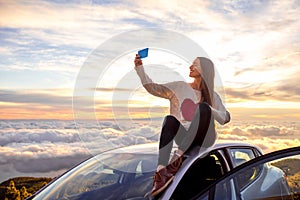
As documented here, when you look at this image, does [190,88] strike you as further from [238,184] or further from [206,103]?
[238,184]

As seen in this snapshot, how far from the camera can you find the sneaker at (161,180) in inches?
118

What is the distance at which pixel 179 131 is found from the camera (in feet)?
11.1

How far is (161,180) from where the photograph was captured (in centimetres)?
306

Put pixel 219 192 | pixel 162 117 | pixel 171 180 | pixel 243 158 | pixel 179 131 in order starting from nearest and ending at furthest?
1. pixel 219 192
2. pixel 171 180
3. pixel 179 131
4. pixel 162 117
5. pixel 243 158

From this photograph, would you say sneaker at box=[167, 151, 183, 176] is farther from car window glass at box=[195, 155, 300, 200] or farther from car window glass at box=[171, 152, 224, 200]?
car window glass at box=[195, 155, 300, 200]

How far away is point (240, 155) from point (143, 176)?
1.12 meters

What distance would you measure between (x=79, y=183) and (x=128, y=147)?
1.89 ft

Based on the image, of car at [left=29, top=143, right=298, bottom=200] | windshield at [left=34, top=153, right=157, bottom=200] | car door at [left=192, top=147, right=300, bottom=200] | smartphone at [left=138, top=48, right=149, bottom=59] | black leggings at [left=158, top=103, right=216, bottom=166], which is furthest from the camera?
smartphone at [left=138, top=48, right=149, bottom=59]

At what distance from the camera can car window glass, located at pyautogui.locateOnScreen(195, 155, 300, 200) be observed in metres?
2.87

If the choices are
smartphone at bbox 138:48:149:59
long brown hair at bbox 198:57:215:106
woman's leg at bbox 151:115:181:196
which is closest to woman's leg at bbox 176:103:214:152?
woman's leg at bbox 151:115:181:196

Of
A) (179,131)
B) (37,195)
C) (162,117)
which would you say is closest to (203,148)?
(179,131)

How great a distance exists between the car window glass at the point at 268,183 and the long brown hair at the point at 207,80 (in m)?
0.88

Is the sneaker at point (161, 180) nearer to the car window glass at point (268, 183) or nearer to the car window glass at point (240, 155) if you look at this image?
the car window glass at point (268, 183)

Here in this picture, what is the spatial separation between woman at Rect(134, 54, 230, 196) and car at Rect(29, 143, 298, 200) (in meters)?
0.07
